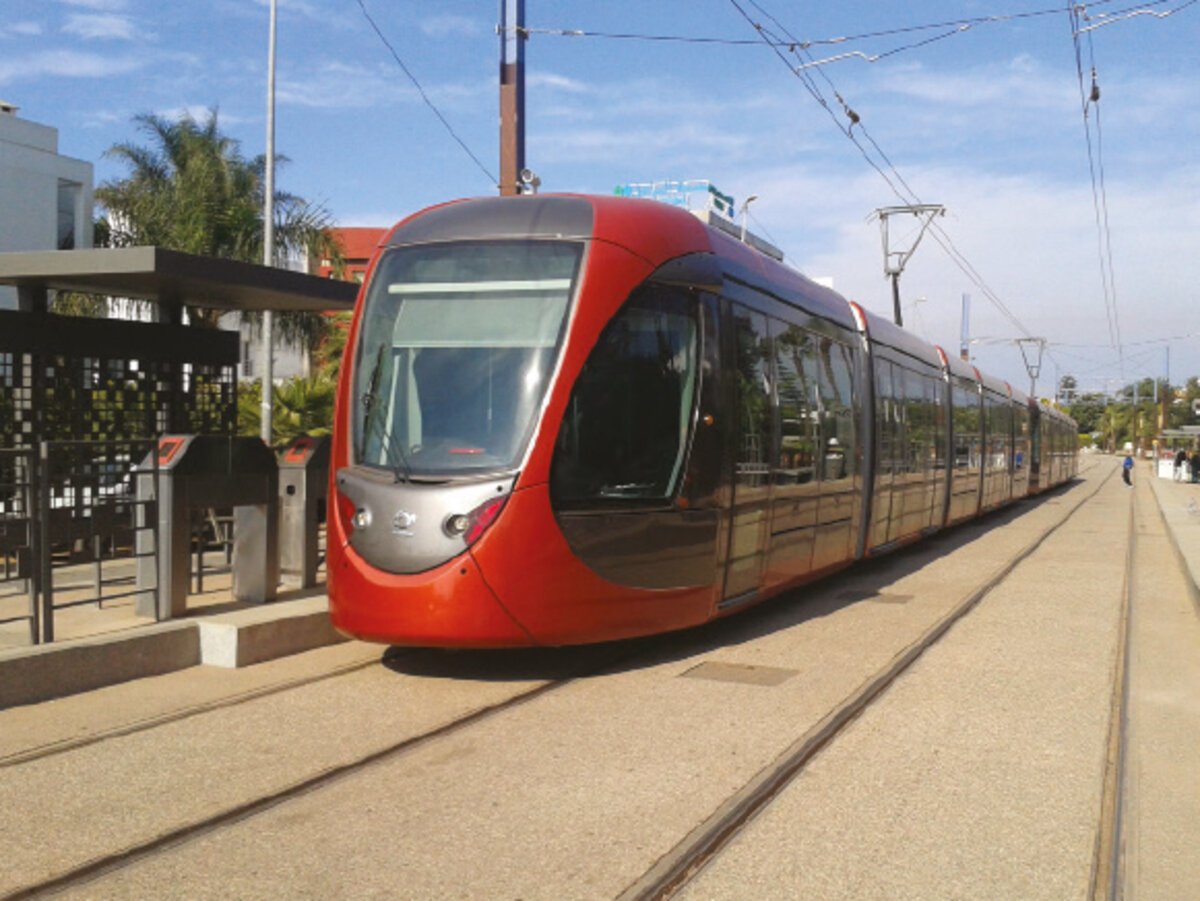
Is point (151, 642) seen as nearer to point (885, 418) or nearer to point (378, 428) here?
point (378, 428)

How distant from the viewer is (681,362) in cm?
827

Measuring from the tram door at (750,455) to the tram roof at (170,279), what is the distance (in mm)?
4832

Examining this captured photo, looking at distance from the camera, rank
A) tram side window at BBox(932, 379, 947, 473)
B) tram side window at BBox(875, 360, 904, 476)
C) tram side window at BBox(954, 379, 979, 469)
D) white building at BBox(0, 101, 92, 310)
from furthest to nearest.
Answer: white building at BBox(0, 101, 92, 310)
tram side window at BBox(954, 379, 979, 469)
tram side window at BBox(932, 379, 947, 473)
tram side window at BBox(875, 360, 904, 476)

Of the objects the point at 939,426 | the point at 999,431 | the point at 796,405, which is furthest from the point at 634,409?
the point at 999,431

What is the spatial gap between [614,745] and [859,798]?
1326mm

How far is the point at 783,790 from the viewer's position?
18.4 feet

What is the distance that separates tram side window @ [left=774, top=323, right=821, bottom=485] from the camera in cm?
1027

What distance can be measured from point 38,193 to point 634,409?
110 ft

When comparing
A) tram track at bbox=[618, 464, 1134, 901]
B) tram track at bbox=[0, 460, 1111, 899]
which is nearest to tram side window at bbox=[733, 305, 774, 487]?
tram track at bbox=[0, 460, 1111, 899]

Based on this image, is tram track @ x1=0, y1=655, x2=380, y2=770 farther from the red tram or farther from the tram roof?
the tram roof

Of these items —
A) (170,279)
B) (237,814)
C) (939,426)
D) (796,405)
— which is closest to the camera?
(237,814)

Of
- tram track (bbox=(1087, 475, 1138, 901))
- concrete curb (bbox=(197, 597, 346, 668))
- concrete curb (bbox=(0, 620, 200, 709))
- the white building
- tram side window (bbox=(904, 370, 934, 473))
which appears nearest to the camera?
tram track (bbox=(1087, 475, 1138, 901))

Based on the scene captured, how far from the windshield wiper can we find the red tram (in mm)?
13

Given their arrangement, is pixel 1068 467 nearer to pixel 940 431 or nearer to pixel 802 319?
pixel 940 431
